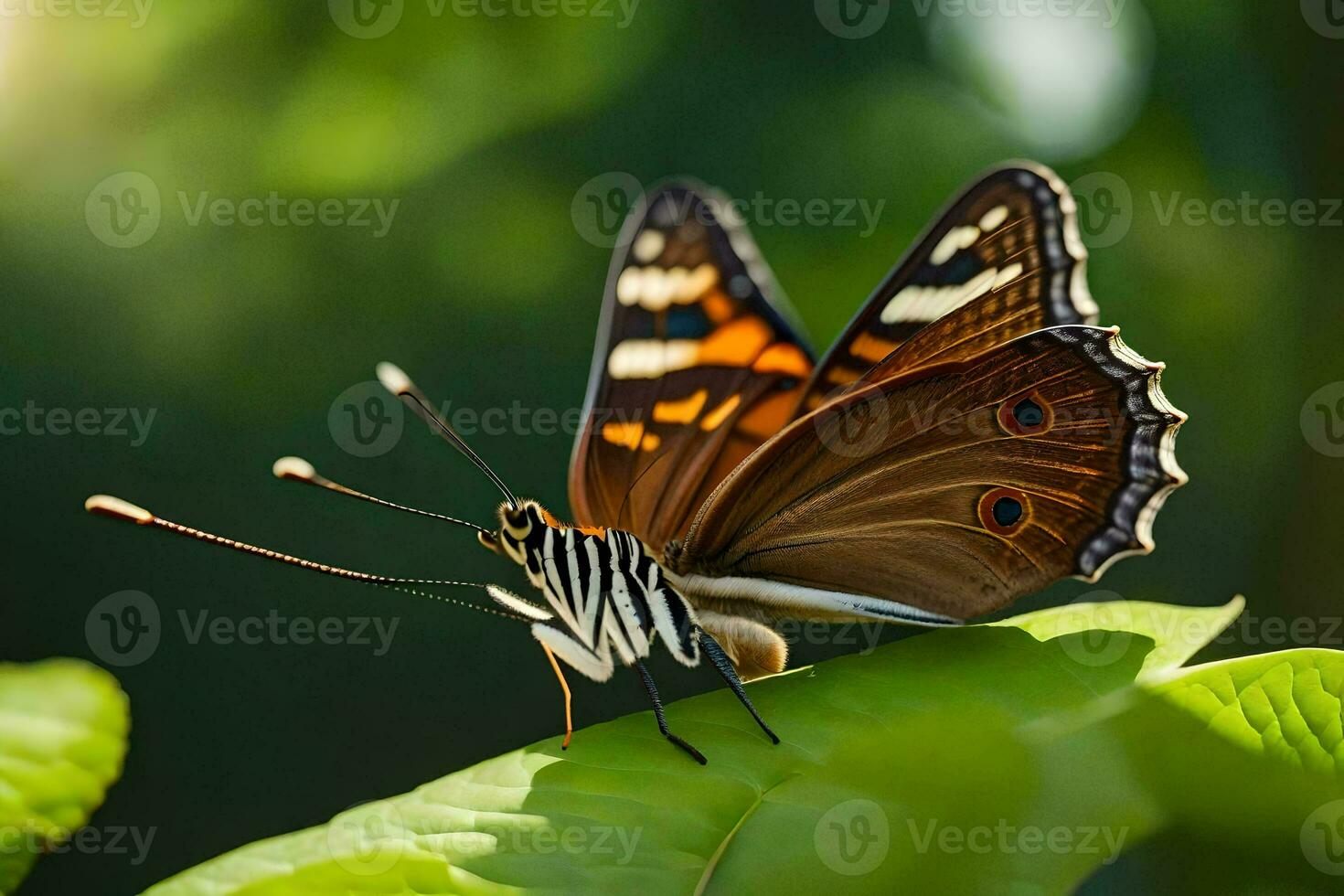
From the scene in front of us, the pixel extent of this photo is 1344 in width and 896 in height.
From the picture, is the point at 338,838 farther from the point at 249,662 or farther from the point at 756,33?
the point at 756,33

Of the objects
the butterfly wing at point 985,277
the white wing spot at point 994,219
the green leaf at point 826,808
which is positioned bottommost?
the green leaf at point 826,808

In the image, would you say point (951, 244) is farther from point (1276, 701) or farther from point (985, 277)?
point (1276, 701)

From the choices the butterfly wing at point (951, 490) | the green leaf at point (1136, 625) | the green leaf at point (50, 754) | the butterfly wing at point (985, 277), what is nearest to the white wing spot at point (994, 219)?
the butterfly wing at point (985, 277)

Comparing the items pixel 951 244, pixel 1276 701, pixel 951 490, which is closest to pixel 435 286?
pixel 951 244

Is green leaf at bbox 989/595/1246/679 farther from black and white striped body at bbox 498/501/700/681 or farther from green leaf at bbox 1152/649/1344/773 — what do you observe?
black and white striped body at bbox 498/501/700/681

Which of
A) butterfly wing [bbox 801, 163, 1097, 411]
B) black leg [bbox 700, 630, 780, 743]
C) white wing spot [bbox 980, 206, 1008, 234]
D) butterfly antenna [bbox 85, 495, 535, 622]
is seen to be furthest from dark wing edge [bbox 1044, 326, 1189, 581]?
butterfly antenna [bbox 85, 495, 535, 622]

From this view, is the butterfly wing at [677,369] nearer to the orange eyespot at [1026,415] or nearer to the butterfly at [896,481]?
the butterfly at [896,481]
